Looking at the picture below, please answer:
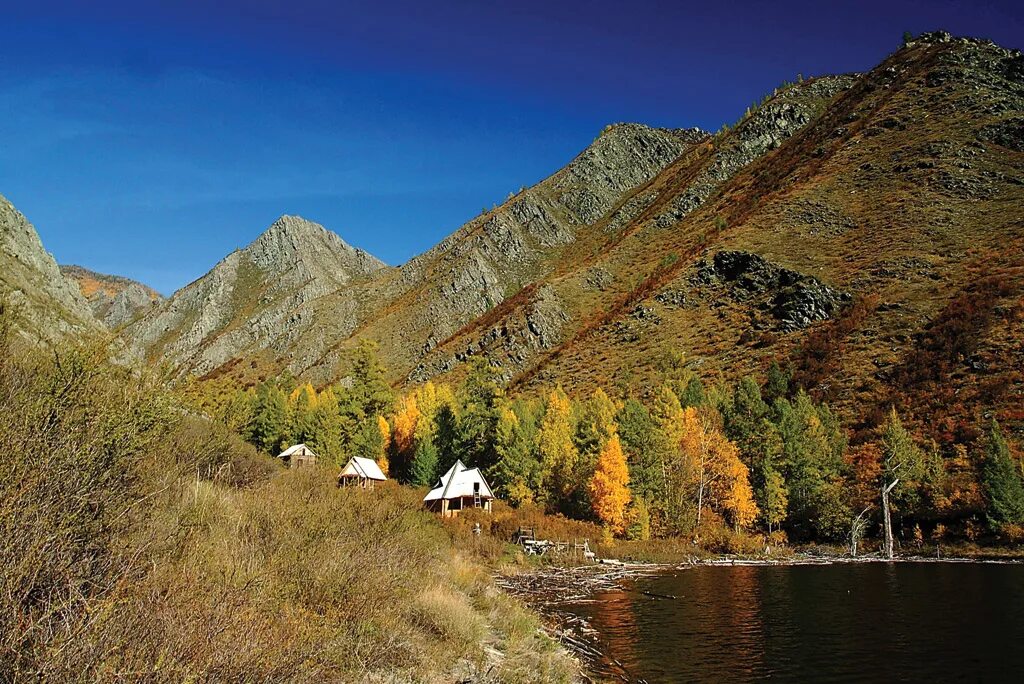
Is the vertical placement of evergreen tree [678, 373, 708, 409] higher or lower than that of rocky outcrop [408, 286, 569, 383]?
lower

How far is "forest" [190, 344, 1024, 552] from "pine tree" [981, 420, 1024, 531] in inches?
3.6

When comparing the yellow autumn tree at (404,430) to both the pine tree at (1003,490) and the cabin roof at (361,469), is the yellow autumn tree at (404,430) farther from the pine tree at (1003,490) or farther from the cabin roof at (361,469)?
the pine tree at (1003,490)

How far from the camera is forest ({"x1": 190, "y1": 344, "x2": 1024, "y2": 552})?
48031mm

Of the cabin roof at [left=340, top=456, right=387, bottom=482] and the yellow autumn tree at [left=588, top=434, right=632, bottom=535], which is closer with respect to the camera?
the yellow autumn tree at [left=588, top=434, right=632, bottom=535]

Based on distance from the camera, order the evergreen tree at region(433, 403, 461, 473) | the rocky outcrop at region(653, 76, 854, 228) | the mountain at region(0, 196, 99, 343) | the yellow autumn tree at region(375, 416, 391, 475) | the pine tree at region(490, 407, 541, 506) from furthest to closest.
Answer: the rocky outcrop at region(653, 76, 854, 228) → the yellow autumn tree at region(375, 416, 391, 475) → the evergreen tree at region(433, 403, 461, 473) → the pine tree at region(490, 407, 541, 506) → the mountain at region(0, 196, 99, 343)

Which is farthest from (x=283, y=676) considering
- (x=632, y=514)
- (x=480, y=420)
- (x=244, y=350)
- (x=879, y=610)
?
(x=244, y=350)

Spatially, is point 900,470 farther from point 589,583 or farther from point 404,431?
point 404,431

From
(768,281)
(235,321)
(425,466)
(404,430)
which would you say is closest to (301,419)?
(404,430)

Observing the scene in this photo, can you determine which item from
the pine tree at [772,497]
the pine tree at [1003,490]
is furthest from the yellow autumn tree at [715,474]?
the pine tree at [1003,490]

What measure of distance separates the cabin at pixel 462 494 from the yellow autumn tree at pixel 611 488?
8.66 metres

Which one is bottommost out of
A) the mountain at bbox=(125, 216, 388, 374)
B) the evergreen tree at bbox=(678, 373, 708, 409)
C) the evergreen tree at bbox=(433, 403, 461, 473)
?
the evergreen tree at bbox=(433, 403, 461, 473)

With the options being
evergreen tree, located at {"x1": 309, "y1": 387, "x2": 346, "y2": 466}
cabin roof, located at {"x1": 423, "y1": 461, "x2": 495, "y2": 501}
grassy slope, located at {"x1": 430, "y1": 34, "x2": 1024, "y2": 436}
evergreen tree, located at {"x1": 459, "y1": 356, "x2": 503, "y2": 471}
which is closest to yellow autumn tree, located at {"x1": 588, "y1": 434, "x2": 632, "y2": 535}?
cabin roof, located at {"x1": 423, "y1": 461, "x2": 495, "y2": 501}

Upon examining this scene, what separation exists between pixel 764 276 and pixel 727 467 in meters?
53.8

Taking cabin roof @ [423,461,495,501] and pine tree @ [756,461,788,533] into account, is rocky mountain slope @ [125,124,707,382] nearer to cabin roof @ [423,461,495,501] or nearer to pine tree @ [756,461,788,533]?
cabin roof @ [423,461,495,501]
